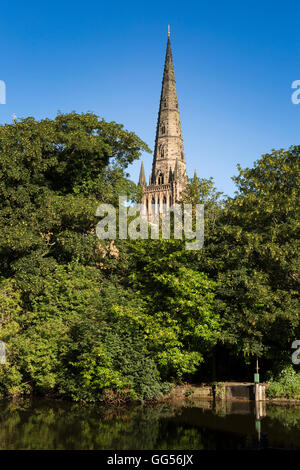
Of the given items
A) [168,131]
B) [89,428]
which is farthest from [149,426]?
[168,131]

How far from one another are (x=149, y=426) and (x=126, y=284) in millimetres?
10484

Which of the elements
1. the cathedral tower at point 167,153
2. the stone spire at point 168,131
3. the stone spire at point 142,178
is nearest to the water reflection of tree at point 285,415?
the cathedral tower at point 167,153

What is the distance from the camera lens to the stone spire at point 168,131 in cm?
8869

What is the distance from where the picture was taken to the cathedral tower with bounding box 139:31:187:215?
88812 mm

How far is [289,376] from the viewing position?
21.4m

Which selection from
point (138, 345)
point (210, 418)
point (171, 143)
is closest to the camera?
point (210, 418)

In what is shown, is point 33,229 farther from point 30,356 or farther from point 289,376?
point 289,376

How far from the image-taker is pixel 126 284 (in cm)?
2558

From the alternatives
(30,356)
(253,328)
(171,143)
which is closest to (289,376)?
(253,328)

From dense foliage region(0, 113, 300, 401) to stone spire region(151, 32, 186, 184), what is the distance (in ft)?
214

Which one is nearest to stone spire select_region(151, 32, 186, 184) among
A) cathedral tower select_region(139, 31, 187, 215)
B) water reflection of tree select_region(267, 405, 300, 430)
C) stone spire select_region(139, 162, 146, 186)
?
cathedral tower select_region(139, 31, 187, 215)

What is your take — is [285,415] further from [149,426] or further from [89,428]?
[89,428]

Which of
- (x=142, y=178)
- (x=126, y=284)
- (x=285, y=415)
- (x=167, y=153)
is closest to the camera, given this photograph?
(x=285, y=415)

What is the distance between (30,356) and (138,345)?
4.78 meters
